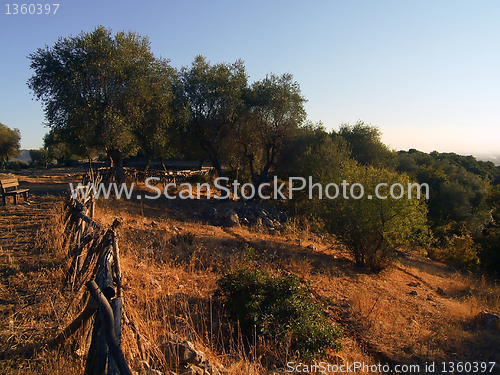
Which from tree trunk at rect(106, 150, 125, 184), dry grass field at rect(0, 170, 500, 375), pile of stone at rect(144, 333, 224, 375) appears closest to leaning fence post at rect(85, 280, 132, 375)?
dry grass field at rect(0, 170, 500, 375)

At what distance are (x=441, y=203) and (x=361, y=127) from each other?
9.26 metres

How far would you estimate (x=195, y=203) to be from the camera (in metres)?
18.2

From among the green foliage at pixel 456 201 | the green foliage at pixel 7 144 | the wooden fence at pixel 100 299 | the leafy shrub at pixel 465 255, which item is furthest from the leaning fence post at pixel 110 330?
→ the green foliage at pixel 7 144

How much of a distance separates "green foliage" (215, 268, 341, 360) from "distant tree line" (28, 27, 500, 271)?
6617 mm

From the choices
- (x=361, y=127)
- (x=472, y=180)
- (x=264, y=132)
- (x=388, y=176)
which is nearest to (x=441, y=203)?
(x=472, y=180)

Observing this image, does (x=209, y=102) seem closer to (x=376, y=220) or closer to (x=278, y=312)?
(x=376, y=220)

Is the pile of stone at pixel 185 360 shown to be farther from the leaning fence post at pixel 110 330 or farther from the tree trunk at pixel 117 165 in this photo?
the tree trunk at pixel 117 165

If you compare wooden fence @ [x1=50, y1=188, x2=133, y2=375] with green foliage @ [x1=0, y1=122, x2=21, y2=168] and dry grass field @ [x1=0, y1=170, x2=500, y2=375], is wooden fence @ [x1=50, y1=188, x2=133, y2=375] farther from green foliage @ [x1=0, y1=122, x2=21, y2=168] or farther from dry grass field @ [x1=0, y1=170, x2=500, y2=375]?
green foliage @ [x1=0, y1=122, x2=21, y2=168]

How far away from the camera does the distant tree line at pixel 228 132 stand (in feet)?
37.5

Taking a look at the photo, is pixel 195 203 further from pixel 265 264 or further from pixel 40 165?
pixel 40 165

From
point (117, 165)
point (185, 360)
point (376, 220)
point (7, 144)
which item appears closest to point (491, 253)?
point (376, 220)

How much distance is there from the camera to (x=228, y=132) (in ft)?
63.4

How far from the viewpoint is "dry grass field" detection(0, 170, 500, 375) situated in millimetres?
3393

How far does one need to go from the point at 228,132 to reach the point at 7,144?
33108 millimetres
